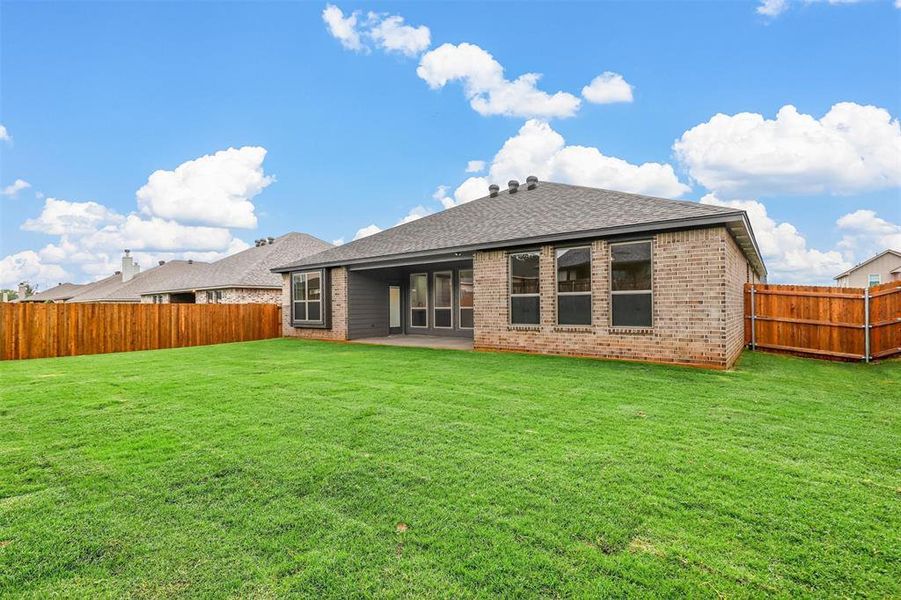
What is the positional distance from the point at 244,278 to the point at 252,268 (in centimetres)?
129

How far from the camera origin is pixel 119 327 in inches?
520

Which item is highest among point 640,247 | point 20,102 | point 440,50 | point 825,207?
point 440,50

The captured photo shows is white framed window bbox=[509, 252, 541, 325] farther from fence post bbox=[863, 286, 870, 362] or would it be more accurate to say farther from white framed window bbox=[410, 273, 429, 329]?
fence post bbox=[863, 286, 870, 362]

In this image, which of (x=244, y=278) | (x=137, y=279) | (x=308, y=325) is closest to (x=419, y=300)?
(x=308, y=325)

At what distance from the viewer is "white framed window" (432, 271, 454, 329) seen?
15023 millimetres

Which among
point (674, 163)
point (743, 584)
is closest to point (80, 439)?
point (743, 584)

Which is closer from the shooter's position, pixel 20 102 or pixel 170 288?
pixel 20 102

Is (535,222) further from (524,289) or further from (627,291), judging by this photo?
(627,291)

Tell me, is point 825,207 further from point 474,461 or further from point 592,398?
point 474,461

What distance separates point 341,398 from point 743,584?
4529mm

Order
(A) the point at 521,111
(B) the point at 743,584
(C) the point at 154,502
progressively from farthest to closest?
(A) the point at 521,111 → (C) the point at 154,502 → (B) the point at 743,584

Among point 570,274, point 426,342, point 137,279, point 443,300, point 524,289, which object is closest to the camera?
point 570,274

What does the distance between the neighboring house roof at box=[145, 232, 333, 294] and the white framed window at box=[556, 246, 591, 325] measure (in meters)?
16.5

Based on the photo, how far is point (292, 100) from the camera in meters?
15.6
